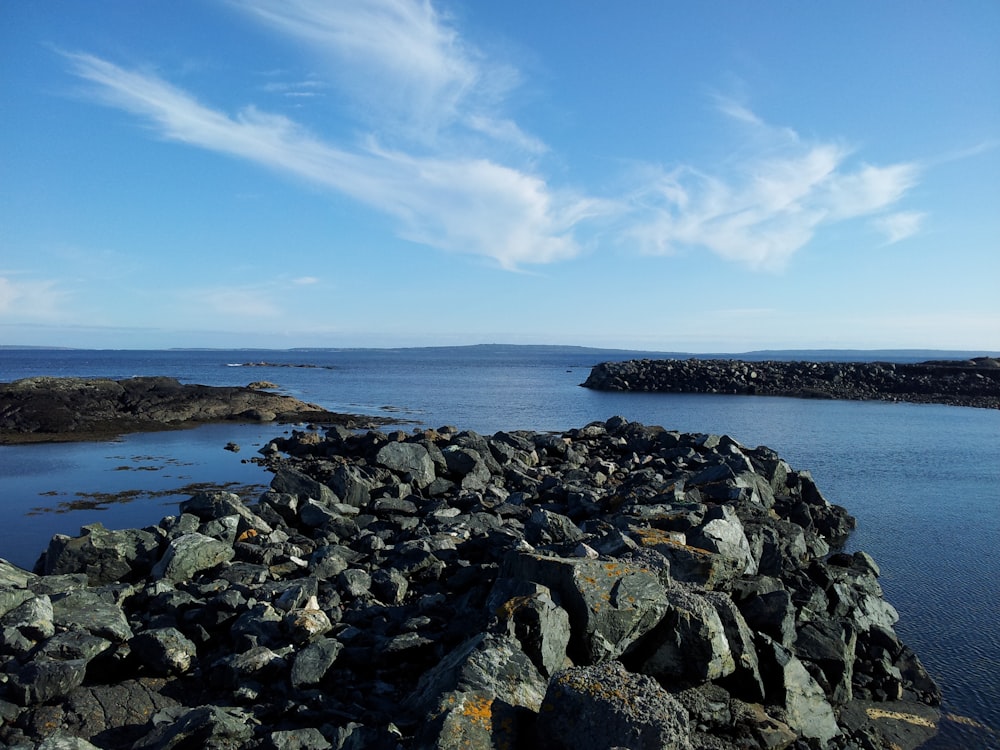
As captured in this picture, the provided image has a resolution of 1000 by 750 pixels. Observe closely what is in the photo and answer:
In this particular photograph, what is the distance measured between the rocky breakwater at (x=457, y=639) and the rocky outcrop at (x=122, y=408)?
2195 cm

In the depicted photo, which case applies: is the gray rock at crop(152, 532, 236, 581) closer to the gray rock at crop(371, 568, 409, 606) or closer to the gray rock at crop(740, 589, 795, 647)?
the gray rock at crop(371, 568, 409, 606)

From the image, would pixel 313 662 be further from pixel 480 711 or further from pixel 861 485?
pixel 861 485

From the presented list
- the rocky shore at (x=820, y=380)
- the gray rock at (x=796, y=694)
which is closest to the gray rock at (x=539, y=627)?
the gray rock at (x=796, y=694)

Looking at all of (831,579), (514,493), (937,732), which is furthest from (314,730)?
(514,493)

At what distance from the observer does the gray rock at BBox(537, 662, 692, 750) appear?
14.8 feet

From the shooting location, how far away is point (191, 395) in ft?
127

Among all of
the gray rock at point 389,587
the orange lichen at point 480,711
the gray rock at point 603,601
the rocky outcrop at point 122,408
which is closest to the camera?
the orange lichen at point 480,711

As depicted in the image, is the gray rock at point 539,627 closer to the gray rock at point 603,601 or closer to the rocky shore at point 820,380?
the gray rock at point 603,601

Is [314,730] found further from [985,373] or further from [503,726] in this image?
[985,373]

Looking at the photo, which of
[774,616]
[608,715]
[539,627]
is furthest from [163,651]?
[774,616]

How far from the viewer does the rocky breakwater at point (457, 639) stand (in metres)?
5.28

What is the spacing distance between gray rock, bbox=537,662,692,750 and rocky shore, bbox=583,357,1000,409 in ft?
188

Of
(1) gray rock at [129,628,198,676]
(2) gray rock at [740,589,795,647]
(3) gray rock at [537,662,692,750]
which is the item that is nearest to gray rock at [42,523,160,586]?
(1) gray rock at [129,628,198,676]

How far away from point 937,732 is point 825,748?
6.15 feet
